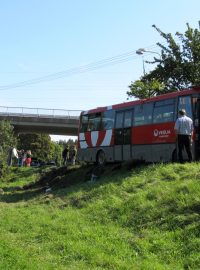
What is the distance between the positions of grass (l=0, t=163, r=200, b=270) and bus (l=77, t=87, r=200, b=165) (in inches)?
128

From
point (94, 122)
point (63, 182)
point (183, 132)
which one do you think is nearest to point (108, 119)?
point (94, 122)

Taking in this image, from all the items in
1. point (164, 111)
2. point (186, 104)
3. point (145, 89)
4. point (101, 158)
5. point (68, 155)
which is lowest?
point (101, 158)

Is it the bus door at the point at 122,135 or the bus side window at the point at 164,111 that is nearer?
the bus side window at the point at 164,111

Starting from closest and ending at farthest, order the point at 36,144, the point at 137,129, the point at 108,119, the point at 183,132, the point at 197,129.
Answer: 1. the point at 183,132
2. the point at 197,129
3. the point at 137,129
4. the point at 108,119
5. the point at 36,144

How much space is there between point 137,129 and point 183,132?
514cm

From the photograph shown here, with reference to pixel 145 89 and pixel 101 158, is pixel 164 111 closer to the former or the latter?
pixel 101 158

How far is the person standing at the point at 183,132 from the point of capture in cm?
1664

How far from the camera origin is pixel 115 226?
11422mm

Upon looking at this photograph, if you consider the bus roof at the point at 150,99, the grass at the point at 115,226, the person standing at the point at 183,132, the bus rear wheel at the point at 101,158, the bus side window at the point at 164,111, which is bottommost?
the grass at the point at 115,226

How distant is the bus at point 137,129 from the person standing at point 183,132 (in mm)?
1243

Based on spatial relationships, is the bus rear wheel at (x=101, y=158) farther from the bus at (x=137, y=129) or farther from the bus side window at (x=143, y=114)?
the bus side window at (x=143, y=114)

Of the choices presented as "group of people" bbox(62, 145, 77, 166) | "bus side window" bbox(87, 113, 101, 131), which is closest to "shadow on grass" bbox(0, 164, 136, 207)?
"bus side window" bbox(87, 113, 101, 131)

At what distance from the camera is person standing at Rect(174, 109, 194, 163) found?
1664 centimetres

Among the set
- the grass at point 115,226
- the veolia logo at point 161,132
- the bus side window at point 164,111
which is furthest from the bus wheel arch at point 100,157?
the grass at point 115,226
